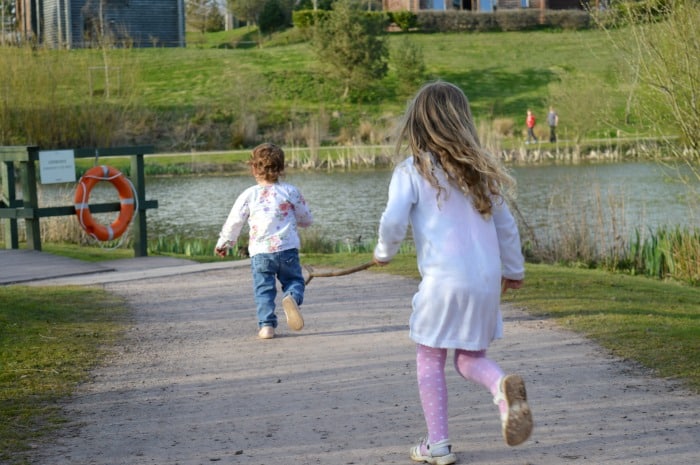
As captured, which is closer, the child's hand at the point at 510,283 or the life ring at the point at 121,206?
the child's hand at the point at 510,283

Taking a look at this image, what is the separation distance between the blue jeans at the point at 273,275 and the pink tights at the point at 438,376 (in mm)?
3143

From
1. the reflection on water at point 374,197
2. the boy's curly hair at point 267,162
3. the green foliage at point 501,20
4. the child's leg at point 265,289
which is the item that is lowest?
the reflection on water at point 374,197

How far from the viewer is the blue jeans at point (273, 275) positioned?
25.4ft

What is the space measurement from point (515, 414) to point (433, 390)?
0.45 metres

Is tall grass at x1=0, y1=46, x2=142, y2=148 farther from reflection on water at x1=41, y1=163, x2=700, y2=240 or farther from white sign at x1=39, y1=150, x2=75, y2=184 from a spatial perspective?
white sign at x1=39, y1=150, x2=75, y2=184

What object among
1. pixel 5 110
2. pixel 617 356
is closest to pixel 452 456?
pixel 617 356

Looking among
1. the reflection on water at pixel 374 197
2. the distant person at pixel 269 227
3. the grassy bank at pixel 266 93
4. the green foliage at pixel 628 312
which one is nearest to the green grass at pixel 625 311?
the green foliage at pixel 628 312

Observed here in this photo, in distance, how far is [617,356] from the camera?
677 cm

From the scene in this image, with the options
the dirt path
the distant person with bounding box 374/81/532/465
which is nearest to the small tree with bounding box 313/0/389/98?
the dirt path

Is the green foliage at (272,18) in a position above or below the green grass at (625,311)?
above

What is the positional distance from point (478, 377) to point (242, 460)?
3.65 feet

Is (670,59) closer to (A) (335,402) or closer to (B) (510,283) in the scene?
(A) (335,402)

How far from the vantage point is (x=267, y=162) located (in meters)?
7.80

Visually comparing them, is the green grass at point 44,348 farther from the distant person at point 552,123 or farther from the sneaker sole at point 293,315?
the distant person at point 552,123
